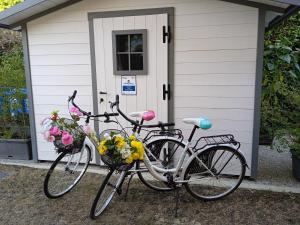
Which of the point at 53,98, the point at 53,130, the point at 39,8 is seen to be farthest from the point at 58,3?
the point at 53,130

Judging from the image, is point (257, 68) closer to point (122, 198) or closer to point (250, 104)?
Answer: point (250, 104)

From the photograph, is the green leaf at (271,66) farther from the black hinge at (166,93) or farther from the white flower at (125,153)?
the white flower at (125,153)

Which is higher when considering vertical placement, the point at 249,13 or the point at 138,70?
the point at 249,13

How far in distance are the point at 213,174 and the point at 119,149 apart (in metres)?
1.21

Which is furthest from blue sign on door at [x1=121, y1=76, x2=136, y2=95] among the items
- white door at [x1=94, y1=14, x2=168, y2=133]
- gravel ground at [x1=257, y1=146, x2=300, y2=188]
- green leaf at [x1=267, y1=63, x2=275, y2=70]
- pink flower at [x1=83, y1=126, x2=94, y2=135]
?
green leaf at [x1=267, y1=63, x2=275, y2=70]

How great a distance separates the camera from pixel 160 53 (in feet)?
12.3

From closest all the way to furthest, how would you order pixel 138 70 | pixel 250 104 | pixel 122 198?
pixel 122 198 < pixel 250 104 < pixel 138 70

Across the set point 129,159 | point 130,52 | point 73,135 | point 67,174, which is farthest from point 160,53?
point 67,174

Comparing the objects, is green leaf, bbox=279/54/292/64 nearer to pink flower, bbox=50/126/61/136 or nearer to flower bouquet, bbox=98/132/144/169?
flower bouquet, bbox=98/132/144/169

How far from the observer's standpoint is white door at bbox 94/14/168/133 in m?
3.73

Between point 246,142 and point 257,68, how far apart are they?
935mm

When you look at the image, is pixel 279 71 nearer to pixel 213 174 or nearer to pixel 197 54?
pixel 197 54

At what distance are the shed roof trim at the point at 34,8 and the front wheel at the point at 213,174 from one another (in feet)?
5.48

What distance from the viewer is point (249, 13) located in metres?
3.43
